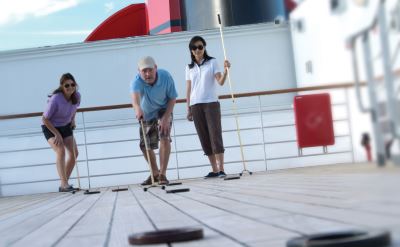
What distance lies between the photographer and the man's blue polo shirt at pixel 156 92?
3361mm

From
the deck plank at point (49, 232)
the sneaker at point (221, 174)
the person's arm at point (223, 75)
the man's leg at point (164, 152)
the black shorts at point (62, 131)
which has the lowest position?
the sneaker at point (221, 174)

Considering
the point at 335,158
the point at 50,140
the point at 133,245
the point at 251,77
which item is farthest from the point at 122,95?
the point at 335,158

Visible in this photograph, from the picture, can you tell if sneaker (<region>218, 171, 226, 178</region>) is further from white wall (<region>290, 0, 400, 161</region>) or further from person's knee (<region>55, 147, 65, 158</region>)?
white wall (<region>290, 0, 400, 161</region>)

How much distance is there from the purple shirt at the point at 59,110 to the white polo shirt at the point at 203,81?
60 cm

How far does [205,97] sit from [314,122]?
326 cm

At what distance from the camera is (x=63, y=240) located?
1135 millimetres

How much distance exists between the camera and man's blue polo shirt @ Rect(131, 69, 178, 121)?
3.36m

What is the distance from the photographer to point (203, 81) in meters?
3.53

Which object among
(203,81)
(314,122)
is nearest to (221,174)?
(203,81)

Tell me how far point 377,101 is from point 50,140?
3.60m

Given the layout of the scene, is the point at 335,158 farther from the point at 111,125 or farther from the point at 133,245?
the point at 111,125

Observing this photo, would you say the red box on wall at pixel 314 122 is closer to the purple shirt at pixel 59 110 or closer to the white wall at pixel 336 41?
the white wall at pixel 336 41

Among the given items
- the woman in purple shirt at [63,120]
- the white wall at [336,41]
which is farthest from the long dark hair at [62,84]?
the white wall at [336,41]

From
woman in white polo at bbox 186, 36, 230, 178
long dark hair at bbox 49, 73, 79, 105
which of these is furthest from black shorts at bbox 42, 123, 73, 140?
woman in white polo at bbox 186, 36, 230, 178
